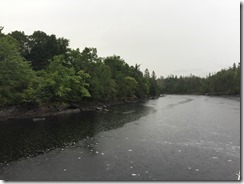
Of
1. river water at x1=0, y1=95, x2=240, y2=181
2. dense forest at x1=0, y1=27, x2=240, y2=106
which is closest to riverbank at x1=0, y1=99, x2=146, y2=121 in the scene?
dense forest at x1=0, y1=27, x2=240, y2=106

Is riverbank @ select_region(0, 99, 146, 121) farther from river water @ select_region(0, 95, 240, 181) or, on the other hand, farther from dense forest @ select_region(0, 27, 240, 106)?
river water @ select_region(0, 95, 240, 181)

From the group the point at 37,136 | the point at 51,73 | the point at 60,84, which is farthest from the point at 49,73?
the point at 37,136

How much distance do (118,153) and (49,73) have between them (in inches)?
1544

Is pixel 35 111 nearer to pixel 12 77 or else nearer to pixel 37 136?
pixel 12 77

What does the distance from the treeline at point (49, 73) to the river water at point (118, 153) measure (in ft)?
42.4

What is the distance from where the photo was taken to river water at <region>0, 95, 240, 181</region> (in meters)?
18.2

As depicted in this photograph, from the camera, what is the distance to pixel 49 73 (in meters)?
57.8

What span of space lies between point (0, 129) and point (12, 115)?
534 inches

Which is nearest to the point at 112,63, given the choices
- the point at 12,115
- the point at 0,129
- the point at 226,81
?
the point at 12,115

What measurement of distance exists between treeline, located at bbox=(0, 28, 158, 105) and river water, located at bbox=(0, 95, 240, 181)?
1291 centimetres

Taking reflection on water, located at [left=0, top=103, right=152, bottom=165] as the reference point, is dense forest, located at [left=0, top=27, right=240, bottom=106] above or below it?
above

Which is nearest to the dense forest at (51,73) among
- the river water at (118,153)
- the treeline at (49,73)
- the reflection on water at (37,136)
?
the treeline at (49,73)

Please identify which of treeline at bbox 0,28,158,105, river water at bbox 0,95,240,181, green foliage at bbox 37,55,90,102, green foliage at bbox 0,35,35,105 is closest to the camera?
river water at bbox 0,95,240,181

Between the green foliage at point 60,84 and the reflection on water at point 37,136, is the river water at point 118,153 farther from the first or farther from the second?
the green foliage at point 60,84
